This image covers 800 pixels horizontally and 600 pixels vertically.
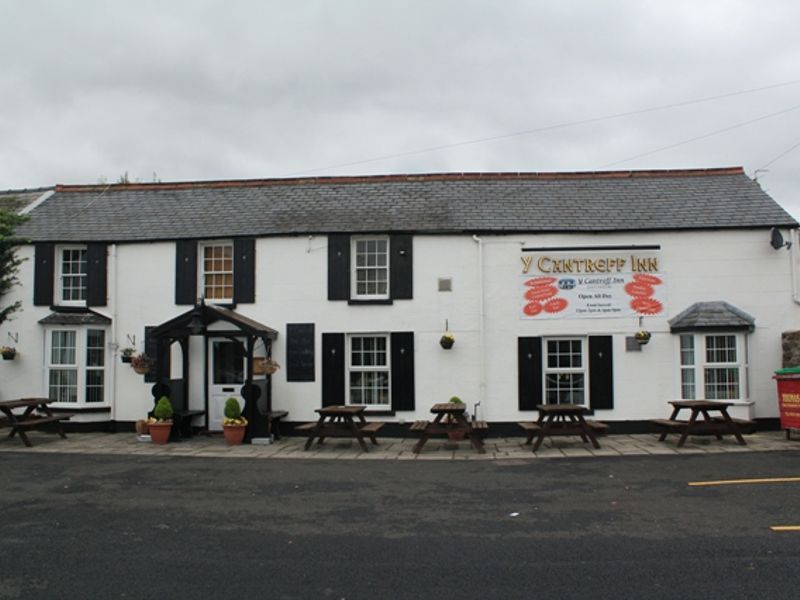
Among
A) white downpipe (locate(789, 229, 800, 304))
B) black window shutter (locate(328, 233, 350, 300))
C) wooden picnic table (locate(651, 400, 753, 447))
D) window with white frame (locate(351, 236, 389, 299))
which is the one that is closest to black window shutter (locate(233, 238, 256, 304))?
black window shutter (locate(328, 233, 350, 300))

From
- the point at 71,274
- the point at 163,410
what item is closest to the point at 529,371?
the point at 163,410

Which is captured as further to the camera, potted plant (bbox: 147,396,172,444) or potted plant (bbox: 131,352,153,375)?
potted plant (bbox: 131,352,153,375)

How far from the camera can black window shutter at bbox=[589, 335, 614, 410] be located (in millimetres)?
14609

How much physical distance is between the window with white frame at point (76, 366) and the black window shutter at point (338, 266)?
5.73 metres

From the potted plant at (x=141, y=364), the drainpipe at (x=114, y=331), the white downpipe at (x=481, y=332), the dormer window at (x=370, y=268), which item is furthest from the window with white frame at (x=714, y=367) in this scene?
the drainpipe at (x=114, y=331)

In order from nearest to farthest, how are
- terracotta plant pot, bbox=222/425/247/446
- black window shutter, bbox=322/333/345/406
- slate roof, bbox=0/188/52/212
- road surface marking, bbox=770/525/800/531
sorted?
road surface marking, bbox=770/525/800/531 < terracotta plant pot, bbox=222/425/247/446 < black window shutter, bbox=322/333/345/406 < slate roof, bbox=0/188/52/212

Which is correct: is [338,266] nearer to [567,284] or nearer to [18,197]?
[567,284]

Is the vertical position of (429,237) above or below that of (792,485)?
above

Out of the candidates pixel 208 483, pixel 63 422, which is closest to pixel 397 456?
pixel 208 483

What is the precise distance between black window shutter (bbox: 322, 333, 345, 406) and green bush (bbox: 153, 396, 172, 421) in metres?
3.32

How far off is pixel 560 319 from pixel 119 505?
9.88 m

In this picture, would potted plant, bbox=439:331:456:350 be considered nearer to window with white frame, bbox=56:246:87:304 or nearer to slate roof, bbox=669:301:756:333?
slate roof, bbox=669:301:756:333

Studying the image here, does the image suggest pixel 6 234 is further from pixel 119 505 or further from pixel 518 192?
pixel 518 192

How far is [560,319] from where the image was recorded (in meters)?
14.8
